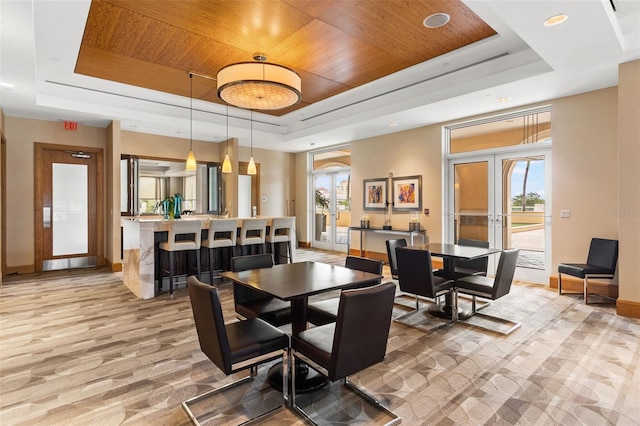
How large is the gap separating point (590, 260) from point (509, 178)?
1806mm

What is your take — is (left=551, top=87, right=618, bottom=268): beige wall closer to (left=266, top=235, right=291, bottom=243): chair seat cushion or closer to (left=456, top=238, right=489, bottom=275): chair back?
(left=456, top=238, right=489, bottom=275): chair back

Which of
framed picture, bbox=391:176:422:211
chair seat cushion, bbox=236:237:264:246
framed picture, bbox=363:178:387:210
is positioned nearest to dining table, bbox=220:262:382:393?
chair seat cushion, bbox=236:237:264:246

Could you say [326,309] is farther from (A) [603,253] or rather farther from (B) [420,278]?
(A) [603,253]

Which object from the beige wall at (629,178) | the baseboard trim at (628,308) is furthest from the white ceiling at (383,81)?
the baseboard trim at (628,308)

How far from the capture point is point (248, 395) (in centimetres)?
247

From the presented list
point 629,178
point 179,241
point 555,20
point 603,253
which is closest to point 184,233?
point 179,241

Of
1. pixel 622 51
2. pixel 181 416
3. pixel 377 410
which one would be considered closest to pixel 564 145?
pixel 622 51

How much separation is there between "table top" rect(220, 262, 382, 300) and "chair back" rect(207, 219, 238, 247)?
2.66m

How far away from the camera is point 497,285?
3541mm

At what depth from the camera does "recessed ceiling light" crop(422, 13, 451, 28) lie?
3620mm

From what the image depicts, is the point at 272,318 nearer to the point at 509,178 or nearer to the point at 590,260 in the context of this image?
the point at 590,260

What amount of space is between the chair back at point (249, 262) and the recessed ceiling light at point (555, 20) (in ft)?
11.4

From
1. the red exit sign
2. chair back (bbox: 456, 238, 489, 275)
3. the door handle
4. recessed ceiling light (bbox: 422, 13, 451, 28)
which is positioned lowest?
chair back (bbox: 456, 238, 489, 275)

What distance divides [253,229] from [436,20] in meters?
4.17
